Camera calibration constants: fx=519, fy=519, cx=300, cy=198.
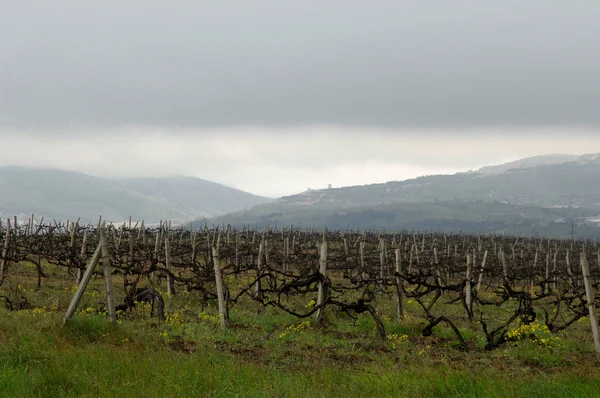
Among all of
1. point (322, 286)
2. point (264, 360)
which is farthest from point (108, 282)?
point (322, 286)

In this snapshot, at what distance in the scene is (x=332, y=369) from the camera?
8.72 meters

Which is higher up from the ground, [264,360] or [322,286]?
[322,286]

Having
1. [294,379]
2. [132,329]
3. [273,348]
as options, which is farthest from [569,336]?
[132,329]

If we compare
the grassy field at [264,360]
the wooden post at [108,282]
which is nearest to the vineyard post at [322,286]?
the grassy field at [264,360]

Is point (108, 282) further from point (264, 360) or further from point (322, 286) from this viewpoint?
point (322, 286)

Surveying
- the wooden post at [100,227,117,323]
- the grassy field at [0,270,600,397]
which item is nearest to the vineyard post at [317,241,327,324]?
the grassy field at [0,270,600,397]

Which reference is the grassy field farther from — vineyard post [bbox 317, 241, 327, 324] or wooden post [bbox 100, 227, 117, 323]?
vineyard post [bbox 317, 241, 327, 324]

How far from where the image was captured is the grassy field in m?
7.52

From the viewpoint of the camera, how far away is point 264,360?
9953 millimetres

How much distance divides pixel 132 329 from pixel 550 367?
352 inches

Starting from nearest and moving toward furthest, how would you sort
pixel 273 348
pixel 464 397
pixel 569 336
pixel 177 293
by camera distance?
pixel 464 397 < pixel 273 348 < pixel 569 336 < pixel 177 293

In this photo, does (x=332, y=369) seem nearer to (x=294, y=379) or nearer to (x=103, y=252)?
(x=294, y=379)

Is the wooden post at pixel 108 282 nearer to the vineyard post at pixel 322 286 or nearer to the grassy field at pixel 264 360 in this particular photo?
the grassy field at pixel 264 360

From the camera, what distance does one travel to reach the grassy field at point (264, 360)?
24.7 feet
